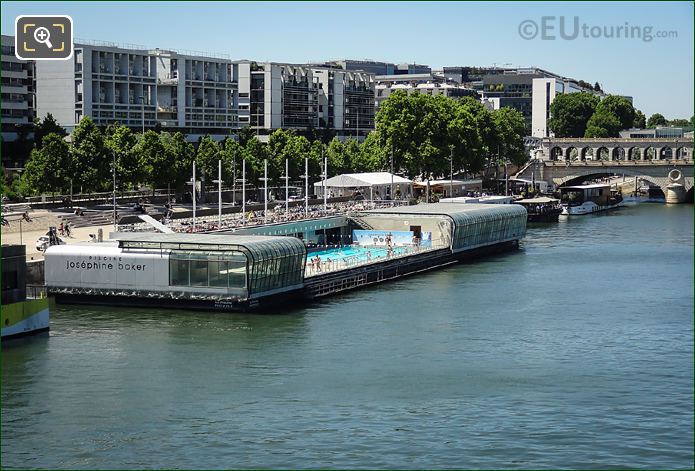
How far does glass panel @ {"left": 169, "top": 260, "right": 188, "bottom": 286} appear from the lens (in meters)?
47.2

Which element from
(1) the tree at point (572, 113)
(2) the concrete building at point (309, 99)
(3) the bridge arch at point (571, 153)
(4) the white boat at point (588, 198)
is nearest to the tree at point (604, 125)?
(1) the tree at point (572, 113)

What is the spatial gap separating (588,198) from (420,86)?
6604 centimetres

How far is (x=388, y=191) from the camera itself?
9556 cm

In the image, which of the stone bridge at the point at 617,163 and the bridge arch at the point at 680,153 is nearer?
the stone bridge at the point at 617,163

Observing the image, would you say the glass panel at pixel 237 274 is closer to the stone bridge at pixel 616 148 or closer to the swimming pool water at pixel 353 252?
the swimming pool water at pixel 353 252

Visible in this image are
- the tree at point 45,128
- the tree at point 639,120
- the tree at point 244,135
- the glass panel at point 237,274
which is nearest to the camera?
the glass panel at point 237,274

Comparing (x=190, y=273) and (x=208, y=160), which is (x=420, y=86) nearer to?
(x=208, y=160)

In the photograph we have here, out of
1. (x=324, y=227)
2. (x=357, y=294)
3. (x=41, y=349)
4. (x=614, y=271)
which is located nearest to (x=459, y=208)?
(x=324, y=227)

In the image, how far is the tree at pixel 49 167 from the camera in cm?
7200

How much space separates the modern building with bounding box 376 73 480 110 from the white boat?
51.0m

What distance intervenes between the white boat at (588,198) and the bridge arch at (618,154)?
46.8 ft

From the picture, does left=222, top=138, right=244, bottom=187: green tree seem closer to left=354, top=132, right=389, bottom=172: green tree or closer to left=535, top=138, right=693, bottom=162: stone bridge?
left=354, top=132, right=389, bottom=172: green tree

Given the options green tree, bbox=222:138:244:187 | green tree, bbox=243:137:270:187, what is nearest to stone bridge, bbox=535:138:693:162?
green tree, bbox=243:137:270:187

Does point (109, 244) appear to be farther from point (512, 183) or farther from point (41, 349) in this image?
point (512, 183)
